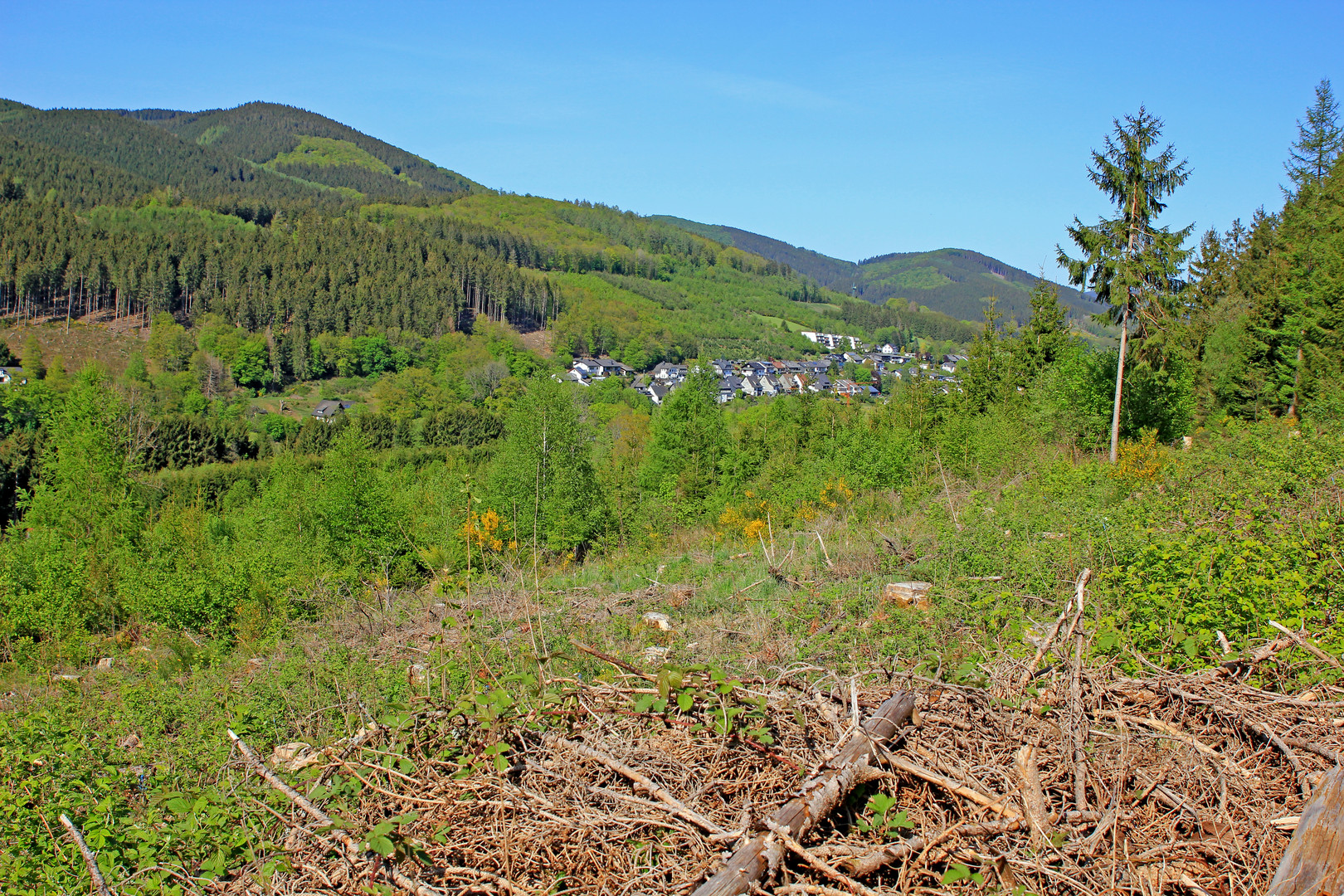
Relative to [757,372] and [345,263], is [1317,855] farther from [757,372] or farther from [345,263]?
[345,263]

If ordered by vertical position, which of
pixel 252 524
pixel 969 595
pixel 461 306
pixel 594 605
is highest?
pixel 461 306

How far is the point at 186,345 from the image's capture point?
85.9 m

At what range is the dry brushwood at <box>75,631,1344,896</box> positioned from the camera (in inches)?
104

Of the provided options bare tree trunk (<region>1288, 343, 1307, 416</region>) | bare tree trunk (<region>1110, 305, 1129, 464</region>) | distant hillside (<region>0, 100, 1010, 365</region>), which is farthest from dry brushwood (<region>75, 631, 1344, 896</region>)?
distant hillside (<region>0, 100, 1010, 365</region>)

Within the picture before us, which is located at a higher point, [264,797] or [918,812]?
[918,812]

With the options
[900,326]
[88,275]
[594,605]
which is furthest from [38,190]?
[594,605]

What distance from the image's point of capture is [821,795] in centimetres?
277

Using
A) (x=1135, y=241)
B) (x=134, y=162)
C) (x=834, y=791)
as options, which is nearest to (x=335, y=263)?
(x=134, y=162)

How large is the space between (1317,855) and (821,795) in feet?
5.21

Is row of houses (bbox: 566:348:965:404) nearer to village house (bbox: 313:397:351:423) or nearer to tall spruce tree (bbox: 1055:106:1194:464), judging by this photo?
village house (bbox: 313:397:351:423)

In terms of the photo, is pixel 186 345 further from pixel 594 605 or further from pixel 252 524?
pixel 594 605

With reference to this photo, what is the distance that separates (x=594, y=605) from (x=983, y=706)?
5.05 m

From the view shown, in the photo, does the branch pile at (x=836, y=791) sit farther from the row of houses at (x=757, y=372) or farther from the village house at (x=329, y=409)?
the village house at (x=329, y=409)

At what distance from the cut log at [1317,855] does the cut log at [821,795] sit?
132cm
